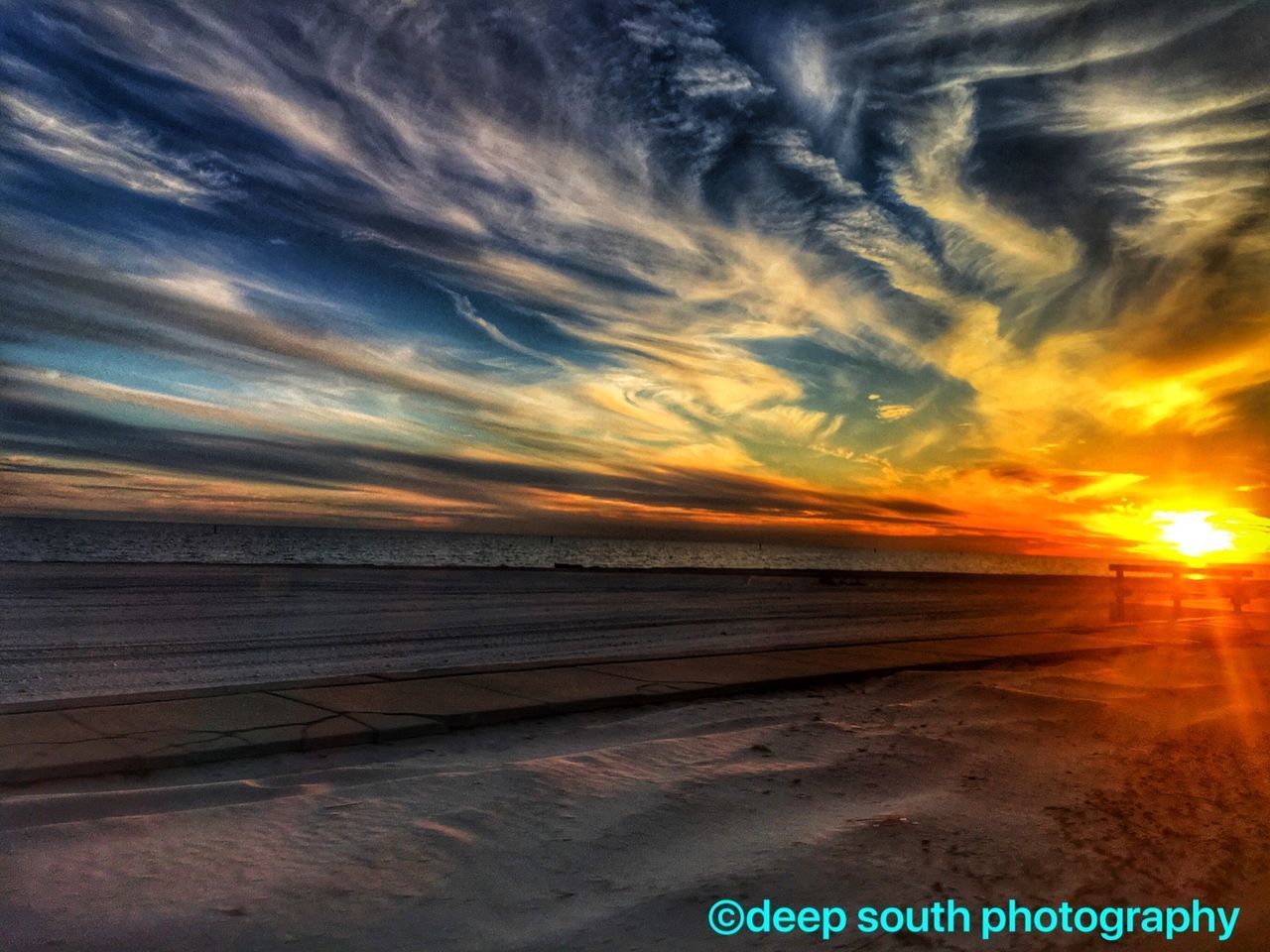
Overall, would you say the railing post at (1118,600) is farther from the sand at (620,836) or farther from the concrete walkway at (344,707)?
the sand at (620,836)

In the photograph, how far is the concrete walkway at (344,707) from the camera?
4.58 meters

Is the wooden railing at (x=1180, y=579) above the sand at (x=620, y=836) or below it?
above

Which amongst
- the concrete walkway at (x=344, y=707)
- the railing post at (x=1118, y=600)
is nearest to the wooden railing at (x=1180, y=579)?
the railing post at (x=1118, y=600)

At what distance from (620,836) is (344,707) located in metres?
2.70

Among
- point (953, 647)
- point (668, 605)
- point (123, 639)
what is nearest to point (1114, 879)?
point (953, 647)

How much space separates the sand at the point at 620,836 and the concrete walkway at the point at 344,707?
20 centimetres

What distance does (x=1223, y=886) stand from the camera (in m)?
3.51

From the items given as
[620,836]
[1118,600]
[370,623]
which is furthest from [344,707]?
[1118,600]

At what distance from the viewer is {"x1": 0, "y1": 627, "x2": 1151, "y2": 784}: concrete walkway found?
15.0 feet

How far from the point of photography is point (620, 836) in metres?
3.79

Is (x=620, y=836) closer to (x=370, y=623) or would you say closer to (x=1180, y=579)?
(x=370, y=623)

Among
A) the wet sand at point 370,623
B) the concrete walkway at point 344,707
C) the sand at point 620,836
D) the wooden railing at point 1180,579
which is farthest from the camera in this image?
the wooden railing at point 1180,579

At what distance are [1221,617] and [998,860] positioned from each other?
17448mm

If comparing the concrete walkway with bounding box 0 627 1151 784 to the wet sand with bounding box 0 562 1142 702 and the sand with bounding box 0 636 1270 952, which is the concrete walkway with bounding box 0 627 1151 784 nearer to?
the sand with bounding box 0 636 1270 952
